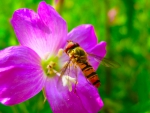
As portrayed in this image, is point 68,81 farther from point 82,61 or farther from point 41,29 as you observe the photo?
point 41,29

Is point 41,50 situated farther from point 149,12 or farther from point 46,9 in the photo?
point 149,12

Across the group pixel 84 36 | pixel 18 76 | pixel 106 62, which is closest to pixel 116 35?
pixel 84 36

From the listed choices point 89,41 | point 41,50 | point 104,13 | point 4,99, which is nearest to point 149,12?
point 104,13

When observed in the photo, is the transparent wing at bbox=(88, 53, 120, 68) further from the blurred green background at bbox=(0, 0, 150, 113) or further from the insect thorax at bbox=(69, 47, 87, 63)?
the blurred green background at bbox=(0, 0, 150, 113)

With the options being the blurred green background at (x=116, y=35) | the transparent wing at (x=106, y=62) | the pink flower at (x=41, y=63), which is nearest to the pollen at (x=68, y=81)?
the pink flower at (x=41, y=63)

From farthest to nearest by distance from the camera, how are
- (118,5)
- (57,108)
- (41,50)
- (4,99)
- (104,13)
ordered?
1. (118,5)
2. (104,13)
3. (41,50)
4. (57,108)
5. (4,99)

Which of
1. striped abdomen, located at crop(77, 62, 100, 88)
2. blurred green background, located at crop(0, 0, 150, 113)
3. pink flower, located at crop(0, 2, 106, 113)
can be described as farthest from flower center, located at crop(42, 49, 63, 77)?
blurred green background, located at crop(0, 0, 150, 113)
